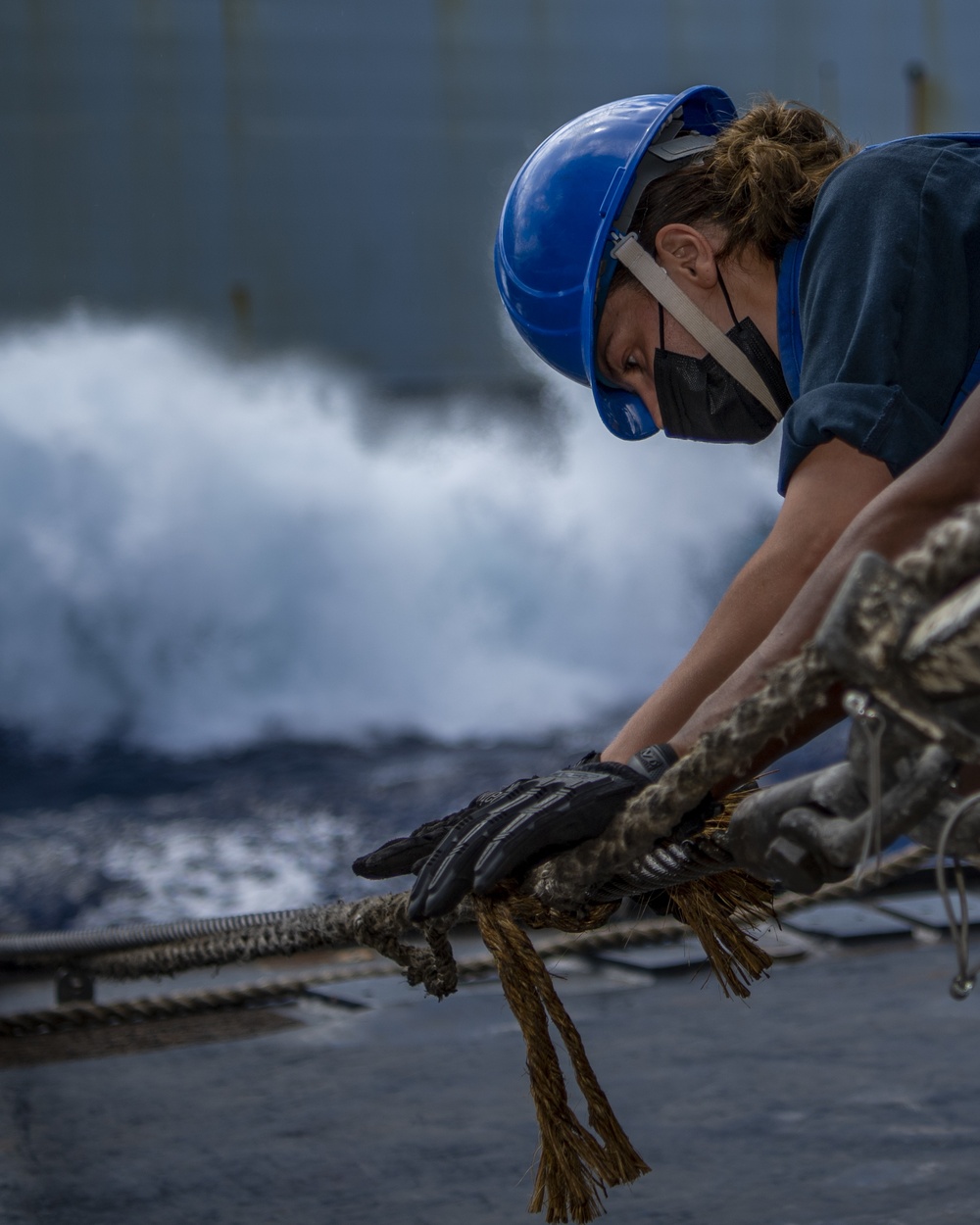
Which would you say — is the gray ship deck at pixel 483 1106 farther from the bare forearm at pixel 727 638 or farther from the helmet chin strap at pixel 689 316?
the helmet chin strap at pixel 689 316

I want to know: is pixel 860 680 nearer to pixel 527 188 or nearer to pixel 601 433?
pixel 527 188

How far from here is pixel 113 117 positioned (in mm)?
6820

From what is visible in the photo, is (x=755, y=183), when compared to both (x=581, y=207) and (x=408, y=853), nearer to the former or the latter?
(x=581, y=207)

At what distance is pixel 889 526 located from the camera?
1095 mm

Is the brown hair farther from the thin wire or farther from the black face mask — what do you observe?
the thin wire

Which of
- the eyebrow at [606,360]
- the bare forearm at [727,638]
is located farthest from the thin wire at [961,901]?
the eyebrow at [606,360]

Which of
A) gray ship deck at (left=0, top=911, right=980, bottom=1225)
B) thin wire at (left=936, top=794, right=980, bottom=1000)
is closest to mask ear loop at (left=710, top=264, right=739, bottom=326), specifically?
thin wire at (left=936, top=794, right=980, bottom=1000)

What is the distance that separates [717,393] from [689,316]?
0.10 meters

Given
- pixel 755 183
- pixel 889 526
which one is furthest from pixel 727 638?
pixel 755 183

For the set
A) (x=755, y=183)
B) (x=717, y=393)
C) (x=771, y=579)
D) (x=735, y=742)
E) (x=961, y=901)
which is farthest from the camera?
(x=717, y=393)

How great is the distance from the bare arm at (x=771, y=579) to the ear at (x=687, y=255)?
14.2 inches

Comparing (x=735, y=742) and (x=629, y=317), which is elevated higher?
(x=629, y=317)

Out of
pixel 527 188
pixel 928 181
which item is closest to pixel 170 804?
pixel 527 188

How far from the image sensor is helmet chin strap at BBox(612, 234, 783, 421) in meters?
1.62
